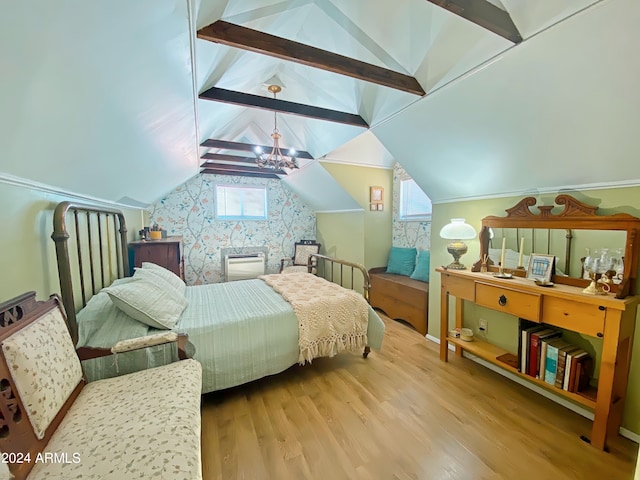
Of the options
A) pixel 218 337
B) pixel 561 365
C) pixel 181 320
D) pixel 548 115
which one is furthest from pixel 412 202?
pixel 181 320

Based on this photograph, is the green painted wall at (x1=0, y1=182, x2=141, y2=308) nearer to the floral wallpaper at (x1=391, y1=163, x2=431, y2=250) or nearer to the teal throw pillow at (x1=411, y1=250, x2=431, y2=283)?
the teal throw pillow at (x1=411, y1=250, x2=431, y2=283)

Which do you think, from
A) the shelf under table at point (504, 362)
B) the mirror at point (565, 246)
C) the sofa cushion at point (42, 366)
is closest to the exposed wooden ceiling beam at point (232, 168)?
the mirror at point (565, 246)

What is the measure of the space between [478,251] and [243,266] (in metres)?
3.92

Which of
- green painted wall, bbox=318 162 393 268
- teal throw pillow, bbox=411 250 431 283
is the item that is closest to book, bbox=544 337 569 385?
teal throw pillow, bbox=411 250 431 283

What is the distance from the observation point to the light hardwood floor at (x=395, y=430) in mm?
1452

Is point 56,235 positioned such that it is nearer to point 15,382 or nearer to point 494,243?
point 15,382

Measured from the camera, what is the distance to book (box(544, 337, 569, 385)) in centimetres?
185

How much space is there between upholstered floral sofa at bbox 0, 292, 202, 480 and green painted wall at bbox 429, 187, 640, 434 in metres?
2.44

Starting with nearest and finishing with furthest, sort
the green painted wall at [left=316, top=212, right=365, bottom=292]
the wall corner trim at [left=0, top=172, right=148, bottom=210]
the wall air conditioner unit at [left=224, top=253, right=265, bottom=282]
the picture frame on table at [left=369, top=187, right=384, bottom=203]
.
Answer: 1. the wall corner trim at [left=0, top=172, right=148, bottom=210]
2. the picture frame on table at [left=369, top=187, right=384, bottom=203]
3. the green painted wall at [left=316, top=212, right=365, bottom=292]
4. the wall air conditioner unit at [left=224, top=253, right=265, bottom=282]

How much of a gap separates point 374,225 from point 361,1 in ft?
9.65

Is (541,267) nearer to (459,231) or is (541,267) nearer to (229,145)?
(459,231)

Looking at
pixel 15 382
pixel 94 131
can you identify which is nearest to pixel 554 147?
pixel 94 131

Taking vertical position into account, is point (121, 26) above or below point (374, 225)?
above

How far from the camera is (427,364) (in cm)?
253
